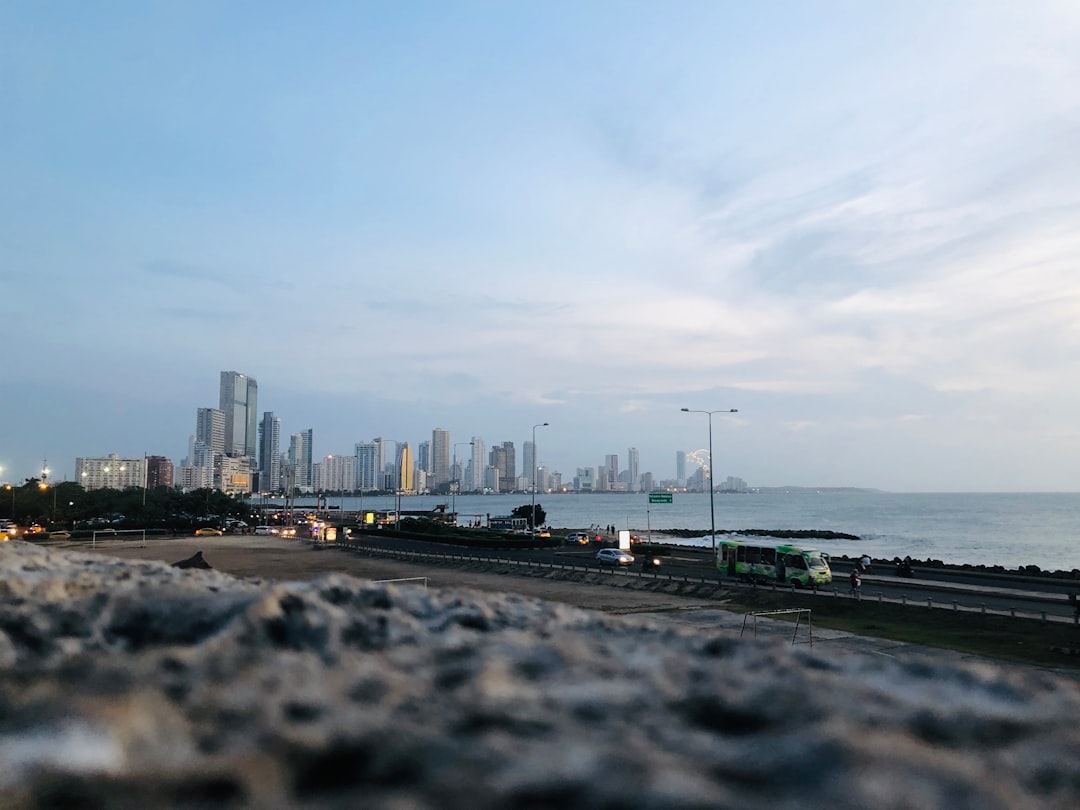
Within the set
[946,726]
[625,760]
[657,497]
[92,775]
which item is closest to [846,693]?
[946,726]

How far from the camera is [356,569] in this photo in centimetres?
4512

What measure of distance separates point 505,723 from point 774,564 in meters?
37.6

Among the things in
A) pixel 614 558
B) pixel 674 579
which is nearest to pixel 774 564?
pixel 674 579

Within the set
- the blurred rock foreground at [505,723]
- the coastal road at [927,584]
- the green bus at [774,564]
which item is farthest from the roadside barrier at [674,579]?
the blurred rock foreground at [505,723]

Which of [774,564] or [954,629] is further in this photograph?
[774,564]

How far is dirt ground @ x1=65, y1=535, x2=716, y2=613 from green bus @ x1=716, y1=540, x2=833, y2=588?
22.4 feet

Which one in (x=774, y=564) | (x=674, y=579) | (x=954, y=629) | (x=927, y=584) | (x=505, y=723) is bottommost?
(x=927, y=584)

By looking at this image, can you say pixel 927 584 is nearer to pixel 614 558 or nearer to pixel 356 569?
pixel 614 558

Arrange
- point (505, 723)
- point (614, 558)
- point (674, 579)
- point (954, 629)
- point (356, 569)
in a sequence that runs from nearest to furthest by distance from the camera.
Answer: point (505, 723)
point (954, 629)
point (674, 579)
point (614, 558)
point (356, 569)

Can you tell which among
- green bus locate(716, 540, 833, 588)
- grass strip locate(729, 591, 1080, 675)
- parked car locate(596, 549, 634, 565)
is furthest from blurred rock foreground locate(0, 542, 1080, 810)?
parked car locate(596, 549, 634, 565)

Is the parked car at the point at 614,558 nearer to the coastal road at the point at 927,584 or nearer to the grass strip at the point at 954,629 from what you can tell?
the coastal road at the point at 927,584

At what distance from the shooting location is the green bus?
34.6 m

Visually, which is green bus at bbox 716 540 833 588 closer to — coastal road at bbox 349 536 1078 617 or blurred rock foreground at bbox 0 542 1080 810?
coastal road at bbox 349 536 1078 617

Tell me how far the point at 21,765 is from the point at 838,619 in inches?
1095
